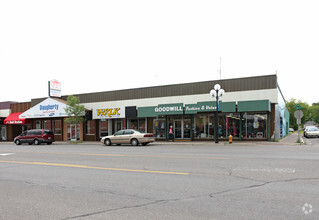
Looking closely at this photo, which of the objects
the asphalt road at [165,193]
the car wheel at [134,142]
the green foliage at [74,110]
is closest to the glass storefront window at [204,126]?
the car wheel at [134,142]

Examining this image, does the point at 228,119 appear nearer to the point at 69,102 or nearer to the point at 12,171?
the point at 69,102

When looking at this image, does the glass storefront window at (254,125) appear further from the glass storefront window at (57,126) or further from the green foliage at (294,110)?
the green foliage at (294,110)

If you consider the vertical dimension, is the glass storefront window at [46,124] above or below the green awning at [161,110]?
below

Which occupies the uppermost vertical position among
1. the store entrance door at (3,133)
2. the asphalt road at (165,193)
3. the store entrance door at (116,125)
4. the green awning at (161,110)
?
the green awning at (161,110)

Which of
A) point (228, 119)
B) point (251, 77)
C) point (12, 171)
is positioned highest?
point (251, 77)

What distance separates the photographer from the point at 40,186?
7211 millimetres

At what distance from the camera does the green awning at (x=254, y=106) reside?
21.5m

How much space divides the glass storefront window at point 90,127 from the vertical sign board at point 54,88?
20.3 feet

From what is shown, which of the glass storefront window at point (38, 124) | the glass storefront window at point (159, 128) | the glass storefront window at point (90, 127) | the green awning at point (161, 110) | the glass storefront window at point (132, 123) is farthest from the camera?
the glass storefront window at point (38, 124)

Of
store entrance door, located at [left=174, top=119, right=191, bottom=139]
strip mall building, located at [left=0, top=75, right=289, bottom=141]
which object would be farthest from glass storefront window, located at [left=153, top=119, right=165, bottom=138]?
store entrance door, located at [left=174, top=119, right=191, bottom=139]

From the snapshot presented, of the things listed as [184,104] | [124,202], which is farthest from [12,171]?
[184,104]

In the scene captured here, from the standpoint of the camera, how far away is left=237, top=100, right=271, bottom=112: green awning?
70.4 feet

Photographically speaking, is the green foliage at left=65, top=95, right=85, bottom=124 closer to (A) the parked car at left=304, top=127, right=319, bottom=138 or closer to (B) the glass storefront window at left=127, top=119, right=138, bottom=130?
(B) the glass storefront window at left=127, top=119, right=138, bottom=130

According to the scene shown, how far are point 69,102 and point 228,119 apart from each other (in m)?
17.0
